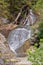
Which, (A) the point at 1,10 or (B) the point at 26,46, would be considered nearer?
(B) the point at 26,46

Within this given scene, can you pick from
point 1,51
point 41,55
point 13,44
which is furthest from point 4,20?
point 41,55

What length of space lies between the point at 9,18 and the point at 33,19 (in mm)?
2124

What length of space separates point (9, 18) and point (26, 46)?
5.53 m

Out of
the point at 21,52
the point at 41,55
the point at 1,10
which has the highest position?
the point at 41,55

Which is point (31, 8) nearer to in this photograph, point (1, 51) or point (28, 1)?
point (28, 1)

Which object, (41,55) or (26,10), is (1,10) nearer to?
(26,10)

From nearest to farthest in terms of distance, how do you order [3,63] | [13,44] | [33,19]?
[3,63], [13,44], [33,19]

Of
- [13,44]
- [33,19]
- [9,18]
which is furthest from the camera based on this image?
[9,18]

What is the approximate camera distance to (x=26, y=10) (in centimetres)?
1889

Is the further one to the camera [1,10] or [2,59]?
[1,10]

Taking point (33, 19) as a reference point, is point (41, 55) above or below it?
above

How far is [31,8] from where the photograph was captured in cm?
1875

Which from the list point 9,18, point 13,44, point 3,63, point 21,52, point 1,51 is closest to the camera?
point 3,63

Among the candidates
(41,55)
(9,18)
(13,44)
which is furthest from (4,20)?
A: (41,55)
